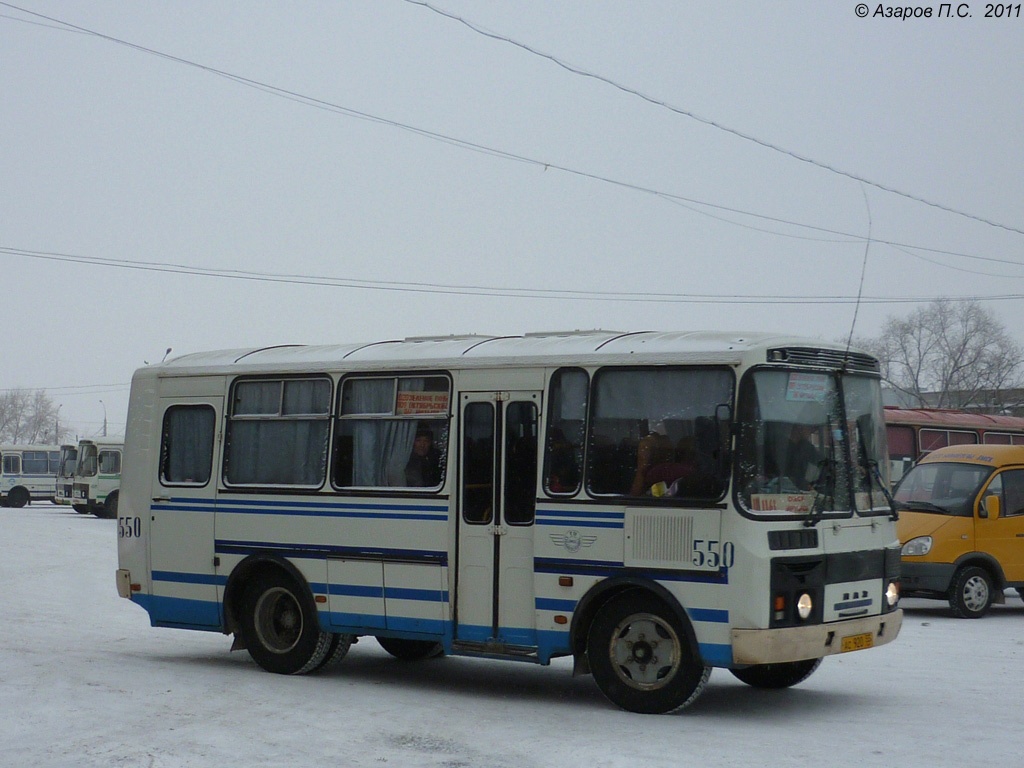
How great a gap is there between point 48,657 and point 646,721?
20.0 ft

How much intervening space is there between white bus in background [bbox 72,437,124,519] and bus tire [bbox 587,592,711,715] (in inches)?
1576

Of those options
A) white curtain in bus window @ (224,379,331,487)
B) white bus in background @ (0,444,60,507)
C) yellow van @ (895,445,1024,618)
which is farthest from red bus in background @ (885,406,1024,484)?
white bus in background @ (0,444,60,507)

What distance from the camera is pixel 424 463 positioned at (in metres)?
11.2

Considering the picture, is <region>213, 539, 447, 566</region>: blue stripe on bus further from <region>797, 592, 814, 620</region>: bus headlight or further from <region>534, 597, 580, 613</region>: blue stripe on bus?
<region>797, 592, 814, 620</region>: bus headlight

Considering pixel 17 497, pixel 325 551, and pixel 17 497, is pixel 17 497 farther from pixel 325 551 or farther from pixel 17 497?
pixel 325 551

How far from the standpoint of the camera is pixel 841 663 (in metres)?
12.9

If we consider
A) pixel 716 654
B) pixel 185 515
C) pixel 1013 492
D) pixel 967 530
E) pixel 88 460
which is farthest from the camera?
pixel 88 460

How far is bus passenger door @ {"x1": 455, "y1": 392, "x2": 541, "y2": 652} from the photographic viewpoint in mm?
10430

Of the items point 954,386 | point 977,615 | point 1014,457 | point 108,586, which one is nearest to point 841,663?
point 977,615

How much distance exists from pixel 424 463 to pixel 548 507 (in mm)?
1331

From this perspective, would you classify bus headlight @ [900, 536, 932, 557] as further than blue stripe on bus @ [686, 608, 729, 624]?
Yes

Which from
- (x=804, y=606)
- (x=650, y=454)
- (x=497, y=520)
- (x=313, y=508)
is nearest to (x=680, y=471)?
(x=650, y=454)

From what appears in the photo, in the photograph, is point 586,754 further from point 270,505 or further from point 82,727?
point 270,505

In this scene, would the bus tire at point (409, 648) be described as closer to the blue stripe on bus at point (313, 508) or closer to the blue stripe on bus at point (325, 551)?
the blue stripe on bus at point (325, 551)
